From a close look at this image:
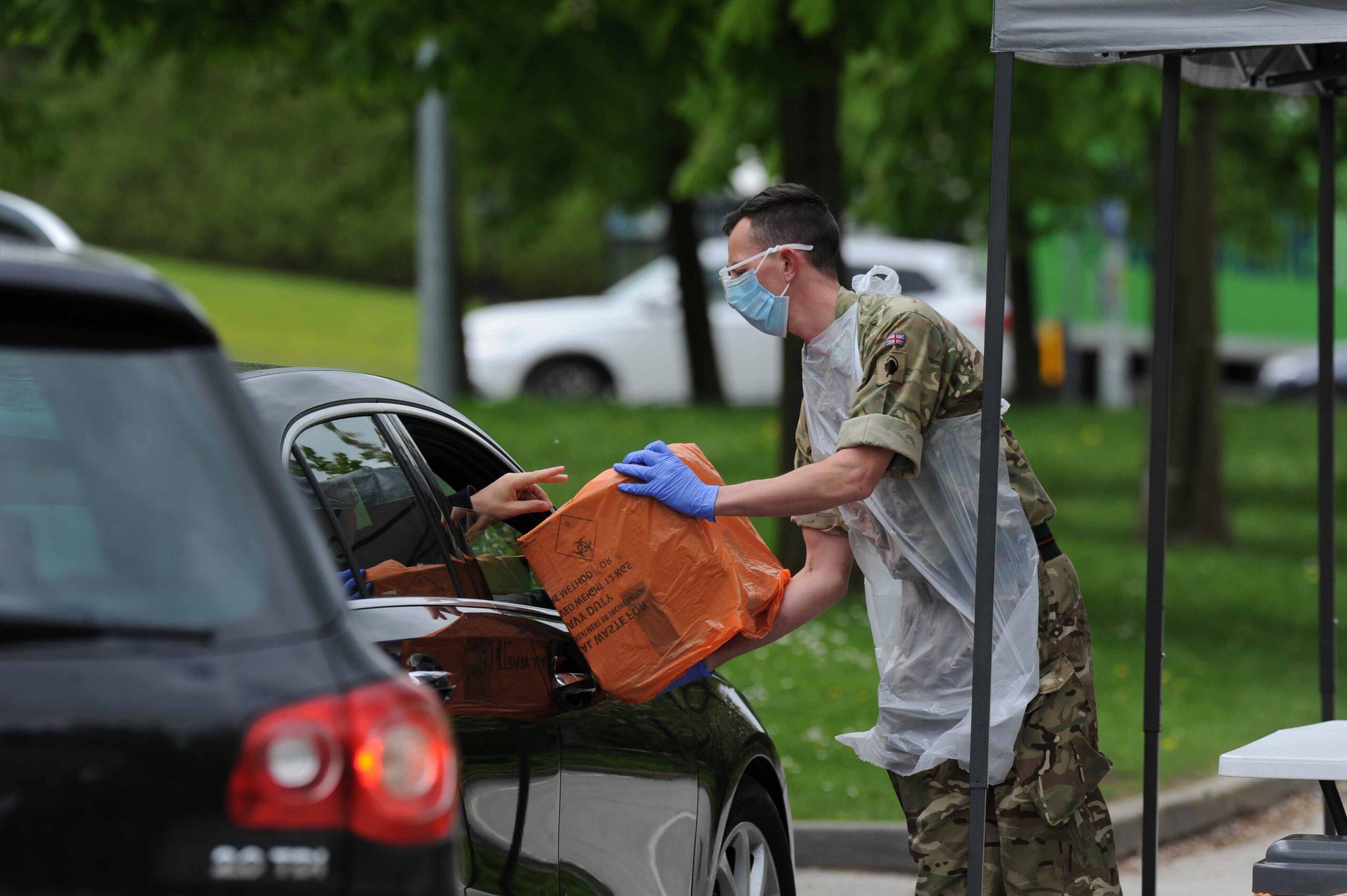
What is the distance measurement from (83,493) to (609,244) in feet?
126

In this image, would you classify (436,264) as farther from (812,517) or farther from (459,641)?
(459,641)

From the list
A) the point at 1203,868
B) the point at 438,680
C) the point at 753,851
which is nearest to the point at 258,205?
the point at 1203,868

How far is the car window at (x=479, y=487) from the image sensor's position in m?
3.91

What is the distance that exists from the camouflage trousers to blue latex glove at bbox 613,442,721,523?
85cm

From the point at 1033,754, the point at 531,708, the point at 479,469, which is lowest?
the point at 1033,754

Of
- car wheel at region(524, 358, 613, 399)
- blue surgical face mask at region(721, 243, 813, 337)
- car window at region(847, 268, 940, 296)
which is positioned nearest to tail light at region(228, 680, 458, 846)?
blue surgical face mask at region(721, 243, 813, 337)

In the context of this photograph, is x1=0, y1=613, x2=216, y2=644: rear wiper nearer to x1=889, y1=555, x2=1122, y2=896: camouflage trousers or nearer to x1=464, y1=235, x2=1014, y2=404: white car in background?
x1=889, y1=555, x2=1122, y2=896: camouflage trousers

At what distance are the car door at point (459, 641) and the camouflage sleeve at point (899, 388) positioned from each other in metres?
0.83

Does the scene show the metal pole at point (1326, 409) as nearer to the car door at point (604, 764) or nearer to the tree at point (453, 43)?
the car door at point (604, 764)

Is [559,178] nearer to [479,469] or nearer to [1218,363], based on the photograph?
[1218,363]

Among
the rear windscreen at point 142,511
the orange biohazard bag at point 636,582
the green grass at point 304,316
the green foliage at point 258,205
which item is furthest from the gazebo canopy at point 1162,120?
the green foliage at point 258,205

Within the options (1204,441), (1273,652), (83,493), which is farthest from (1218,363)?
(83,493)

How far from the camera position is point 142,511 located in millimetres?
2207

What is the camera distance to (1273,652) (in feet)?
35.7
